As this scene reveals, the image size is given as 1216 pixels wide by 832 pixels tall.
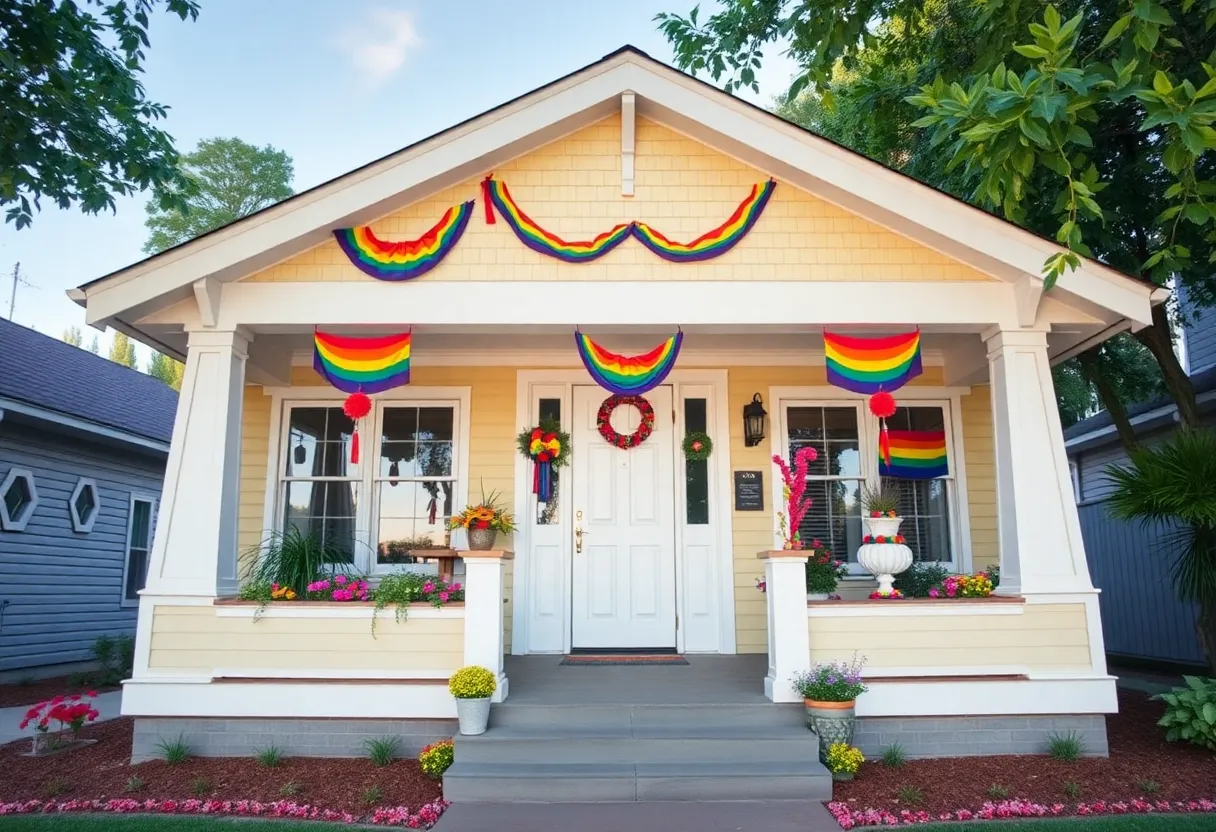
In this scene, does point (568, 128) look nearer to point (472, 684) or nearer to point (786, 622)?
point (786, 622)

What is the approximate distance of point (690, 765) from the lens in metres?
5.38

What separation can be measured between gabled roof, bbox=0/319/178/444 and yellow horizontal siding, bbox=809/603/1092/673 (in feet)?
30.1

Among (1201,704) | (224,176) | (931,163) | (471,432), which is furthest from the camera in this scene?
(224,176)

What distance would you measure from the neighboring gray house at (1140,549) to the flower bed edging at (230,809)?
866 cm

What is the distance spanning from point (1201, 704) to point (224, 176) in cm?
2996

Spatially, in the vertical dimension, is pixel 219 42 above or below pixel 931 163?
above

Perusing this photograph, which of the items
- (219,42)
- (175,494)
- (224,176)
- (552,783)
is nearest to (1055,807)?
(552,783)

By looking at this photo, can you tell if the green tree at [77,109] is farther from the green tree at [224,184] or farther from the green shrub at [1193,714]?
the green tree at [224,184]

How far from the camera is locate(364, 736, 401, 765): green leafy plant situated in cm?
578

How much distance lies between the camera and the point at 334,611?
610 cm

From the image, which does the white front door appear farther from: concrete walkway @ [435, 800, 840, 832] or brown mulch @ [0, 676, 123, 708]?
brown mulch @ [0, 676, 123, 708]

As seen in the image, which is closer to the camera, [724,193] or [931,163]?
[724,193]

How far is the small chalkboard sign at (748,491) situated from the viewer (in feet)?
26.1

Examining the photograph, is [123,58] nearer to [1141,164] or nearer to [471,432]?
[471,432]
